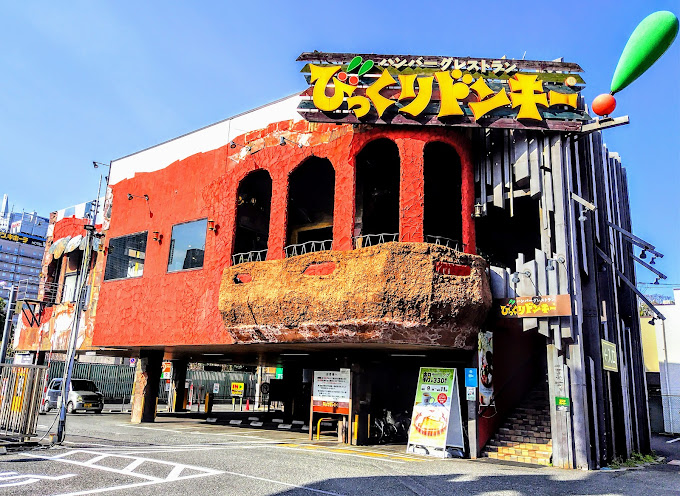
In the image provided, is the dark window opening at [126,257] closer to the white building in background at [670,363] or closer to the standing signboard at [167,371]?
the standing signboard at [167,371]

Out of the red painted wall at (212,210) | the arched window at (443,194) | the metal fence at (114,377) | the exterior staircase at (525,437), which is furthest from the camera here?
the metal fence at (114,377)

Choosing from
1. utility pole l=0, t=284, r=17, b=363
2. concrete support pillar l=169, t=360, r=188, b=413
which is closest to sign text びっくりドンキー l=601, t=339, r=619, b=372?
utility pole l=0, t=284, r=17, b=363

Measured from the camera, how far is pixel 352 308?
1709cm

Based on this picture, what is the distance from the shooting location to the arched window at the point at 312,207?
2434cm

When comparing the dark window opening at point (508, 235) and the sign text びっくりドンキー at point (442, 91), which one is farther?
the dark window opening at point (508, 235)

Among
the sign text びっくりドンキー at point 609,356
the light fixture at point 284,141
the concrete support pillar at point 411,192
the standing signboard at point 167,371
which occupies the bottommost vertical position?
the standing signboard at point 167,371

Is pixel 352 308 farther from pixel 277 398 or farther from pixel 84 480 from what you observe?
pixel 277 398

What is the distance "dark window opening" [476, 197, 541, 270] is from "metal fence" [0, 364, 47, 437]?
656 inches

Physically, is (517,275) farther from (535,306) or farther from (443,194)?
(443,194)

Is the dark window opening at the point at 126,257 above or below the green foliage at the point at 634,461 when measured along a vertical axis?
above

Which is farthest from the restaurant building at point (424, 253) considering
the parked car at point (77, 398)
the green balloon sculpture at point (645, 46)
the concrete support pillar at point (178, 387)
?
the concrete support pillar at point (178, 387)

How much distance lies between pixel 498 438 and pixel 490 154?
971 centimetres

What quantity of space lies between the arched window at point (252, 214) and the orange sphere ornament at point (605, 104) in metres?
12.8

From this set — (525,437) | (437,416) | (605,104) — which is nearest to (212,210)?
(437,416)
